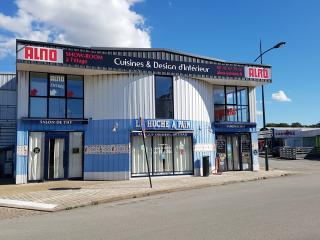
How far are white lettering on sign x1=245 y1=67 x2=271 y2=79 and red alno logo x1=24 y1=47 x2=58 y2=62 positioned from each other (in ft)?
37.9

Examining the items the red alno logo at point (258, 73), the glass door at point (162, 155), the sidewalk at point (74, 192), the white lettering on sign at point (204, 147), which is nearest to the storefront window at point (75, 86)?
the sidewalk at point (74, 192)

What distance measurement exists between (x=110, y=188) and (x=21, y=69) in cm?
776

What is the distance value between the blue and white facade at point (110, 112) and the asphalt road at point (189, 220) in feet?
23.0

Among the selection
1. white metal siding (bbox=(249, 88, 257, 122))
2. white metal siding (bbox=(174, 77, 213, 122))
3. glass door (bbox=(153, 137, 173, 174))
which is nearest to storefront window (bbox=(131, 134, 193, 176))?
glass door (bbox=(153, 137, 173, 174))

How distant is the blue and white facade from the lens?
63.5ft

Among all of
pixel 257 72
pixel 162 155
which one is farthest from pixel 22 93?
pixel 257 72

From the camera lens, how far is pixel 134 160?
20.8m

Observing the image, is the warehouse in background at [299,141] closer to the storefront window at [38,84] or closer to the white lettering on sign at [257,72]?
the white lettering on sign at [257,72]

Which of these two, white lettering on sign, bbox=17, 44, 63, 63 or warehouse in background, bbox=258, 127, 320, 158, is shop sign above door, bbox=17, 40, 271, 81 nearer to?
Answer: white lettering on sign, bbox=17, 44, 63, 63

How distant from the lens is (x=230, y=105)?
24375mm

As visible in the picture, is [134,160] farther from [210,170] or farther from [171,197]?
[171,197]

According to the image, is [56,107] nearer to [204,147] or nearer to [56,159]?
[56,159]

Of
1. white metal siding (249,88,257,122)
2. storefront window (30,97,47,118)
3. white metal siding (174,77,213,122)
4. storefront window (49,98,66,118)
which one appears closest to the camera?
storefront window (30,97,47,118)

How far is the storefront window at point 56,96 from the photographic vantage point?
1972cm
